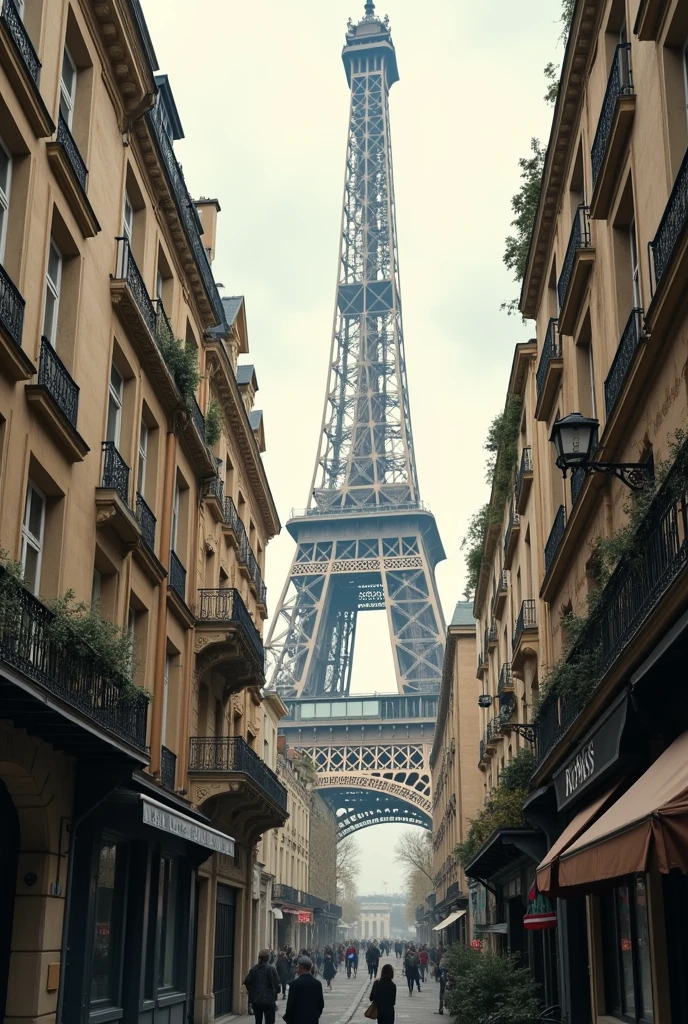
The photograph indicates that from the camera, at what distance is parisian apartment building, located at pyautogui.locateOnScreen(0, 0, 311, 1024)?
550 inches

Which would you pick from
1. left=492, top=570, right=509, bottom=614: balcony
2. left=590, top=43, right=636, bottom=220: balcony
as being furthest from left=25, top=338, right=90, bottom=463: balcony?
left=492, top=570, right=509, bottom=614: balcony

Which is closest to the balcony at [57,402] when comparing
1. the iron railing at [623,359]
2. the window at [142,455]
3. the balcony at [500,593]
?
the window at [142,455]

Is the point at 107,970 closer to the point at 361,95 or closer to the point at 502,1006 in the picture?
the point at 502,1006

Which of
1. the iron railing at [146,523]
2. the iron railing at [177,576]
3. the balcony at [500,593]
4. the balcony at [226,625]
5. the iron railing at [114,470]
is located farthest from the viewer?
the balcony at [500,593]

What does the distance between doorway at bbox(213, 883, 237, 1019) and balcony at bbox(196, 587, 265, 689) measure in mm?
6339

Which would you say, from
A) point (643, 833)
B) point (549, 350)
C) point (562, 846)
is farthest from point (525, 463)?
point (643, 833)

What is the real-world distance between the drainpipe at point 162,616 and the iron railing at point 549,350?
7.18m

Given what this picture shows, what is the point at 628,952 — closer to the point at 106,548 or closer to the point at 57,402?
the point at 106,548

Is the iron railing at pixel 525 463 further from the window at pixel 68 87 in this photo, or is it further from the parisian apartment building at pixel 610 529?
the window at pixel 68 87

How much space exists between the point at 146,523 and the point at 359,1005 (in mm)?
22953

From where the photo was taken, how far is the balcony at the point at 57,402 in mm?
14297

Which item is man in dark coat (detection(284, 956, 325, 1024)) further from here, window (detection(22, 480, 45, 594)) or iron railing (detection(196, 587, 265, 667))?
iron railing (detection(196, 587, 265, 667))

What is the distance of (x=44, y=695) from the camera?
11.3 metres

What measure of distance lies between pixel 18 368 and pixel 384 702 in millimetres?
89711
